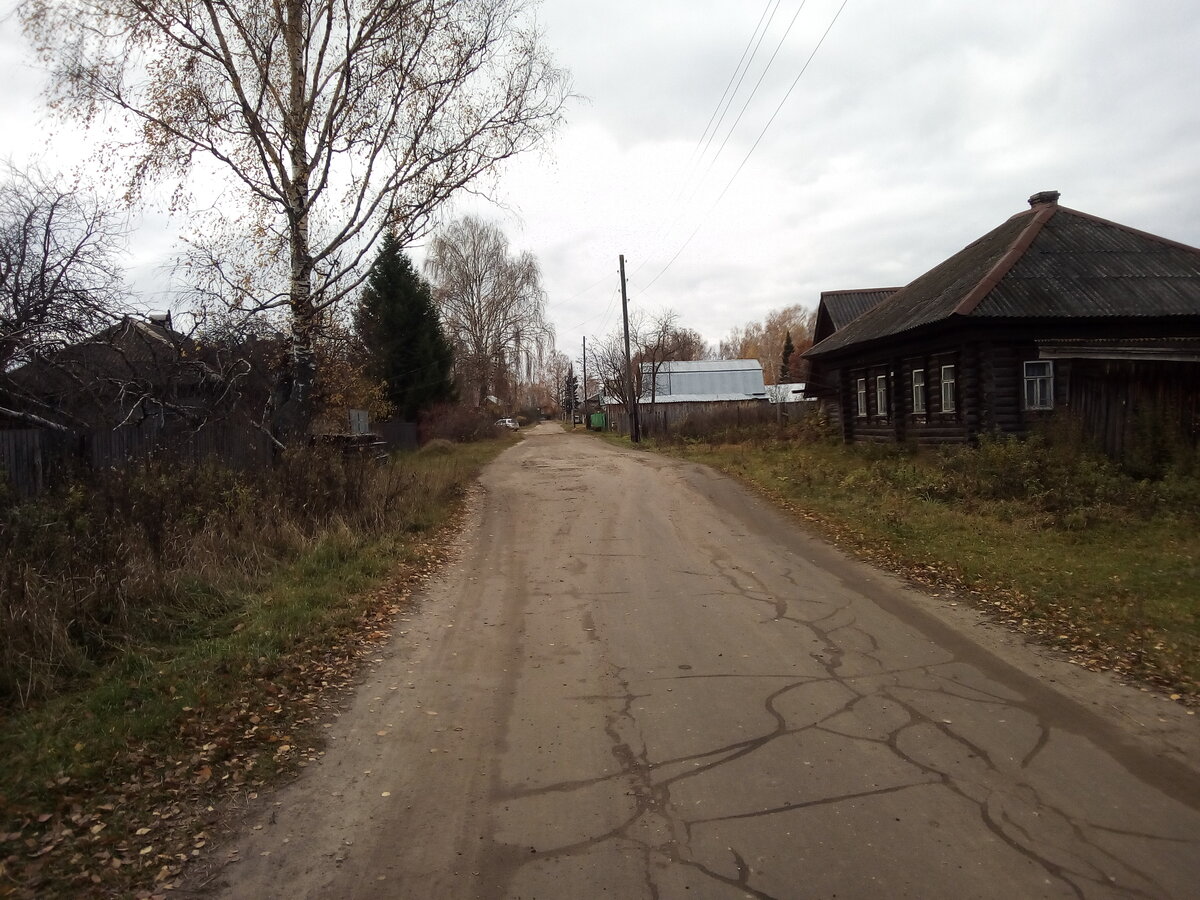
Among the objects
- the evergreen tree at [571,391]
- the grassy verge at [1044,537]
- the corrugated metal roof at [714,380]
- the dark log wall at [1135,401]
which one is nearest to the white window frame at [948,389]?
the grassy verge at [1044,537]

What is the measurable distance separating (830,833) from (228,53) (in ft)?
55.9

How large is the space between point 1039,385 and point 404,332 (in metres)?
25.4

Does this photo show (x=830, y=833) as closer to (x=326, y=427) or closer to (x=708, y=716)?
(x=708, y=716)

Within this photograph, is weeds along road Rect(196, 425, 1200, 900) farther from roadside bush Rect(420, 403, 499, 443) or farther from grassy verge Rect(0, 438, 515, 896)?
roadside bush Rect(420, 403, 499, 443)

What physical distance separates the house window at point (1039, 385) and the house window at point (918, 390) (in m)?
2.98

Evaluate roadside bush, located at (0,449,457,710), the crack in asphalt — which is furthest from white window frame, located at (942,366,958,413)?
the crack in asphalt

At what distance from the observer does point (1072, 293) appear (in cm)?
1917

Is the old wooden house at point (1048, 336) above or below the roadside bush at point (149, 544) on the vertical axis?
above

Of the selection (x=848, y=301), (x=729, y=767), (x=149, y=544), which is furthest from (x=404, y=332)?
(x=729, y=767)

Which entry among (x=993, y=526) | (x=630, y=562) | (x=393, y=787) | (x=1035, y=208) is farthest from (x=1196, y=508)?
(x=1035, y=208)

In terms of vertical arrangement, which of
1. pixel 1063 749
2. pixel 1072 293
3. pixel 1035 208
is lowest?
pixel 1063 749

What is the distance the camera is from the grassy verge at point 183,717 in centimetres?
404

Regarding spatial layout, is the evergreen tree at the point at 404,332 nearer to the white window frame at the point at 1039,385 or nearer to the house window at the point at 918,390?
the house window at the point at 918,390

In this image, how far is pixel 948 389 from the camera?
2081cm
